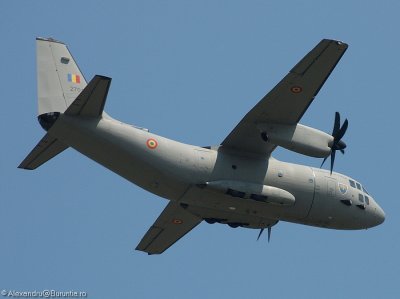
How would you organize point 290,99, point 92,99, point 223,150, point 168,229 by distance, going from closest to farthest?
point 92,99
point 290,99
point 223,150
point 168,229

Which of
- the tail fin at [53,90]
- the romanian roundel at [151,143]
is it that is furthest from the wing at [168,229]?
the tail fin at [53,90]

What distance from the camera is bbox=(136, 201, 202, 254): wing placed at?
153 feet

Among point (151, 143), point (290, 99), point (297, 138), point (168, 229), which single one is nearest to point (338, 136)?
point (297, 138)

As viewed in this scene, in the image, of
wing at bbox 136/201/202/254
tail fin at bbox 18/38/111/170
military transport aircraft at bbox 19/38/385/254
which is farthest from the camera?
wing at bbox 136/201/202/254

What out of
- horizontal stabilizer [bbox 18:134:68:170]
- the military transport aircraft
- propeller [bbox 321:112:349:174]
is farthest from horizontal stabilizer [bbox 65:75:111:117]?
propeller [bbox 321:112:349:174]

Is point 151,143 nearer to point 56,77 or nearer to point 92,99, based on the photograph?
point 92,99

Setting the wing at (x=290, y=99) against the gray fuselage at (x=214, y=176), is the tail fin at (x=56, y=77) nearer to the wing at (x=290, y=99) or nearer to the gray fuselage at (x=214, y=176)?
the gray fuselage at (x=214, y=176)

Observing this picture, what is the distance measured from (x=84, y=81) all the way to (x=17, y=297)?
33.4 feet

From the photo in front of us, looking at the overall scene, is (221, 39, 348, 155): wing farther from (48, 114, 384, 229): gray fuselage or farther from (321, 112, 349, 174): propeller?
(321, 112, 349, 174): propeller

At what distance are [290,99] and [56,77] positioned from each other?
33.4ft

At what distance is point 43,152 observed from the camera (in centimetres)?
4194

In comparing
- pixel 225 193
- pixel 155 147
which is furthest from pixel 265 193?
pixel 155 147

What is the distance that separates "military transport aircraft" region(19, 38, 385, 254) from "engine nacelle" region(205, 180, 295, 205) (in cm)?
4

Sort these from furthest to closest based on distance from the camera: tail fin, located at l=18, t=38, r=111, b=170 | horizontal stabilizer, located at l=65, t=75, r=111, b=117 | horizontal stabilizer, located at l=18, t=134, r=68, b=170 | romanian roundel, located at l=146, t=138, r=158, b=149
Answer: horizontal stabilizer, located at l=18, t=134, r=68, b=170
romanian roundel, located at l=146, t=138, r=158, b=149
tail fin, located at l=18, t=38, r=111, b=170
horizontal stabilizer, located at l=65, t=75, r=111, b=117
